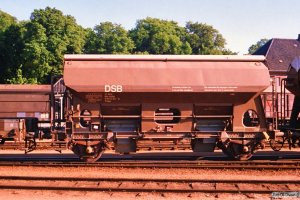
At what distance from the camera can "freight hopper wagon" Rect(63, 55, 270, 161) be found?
46.7 feet

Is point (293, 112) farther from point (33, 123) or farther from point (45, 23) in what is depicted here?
point (45, 23)

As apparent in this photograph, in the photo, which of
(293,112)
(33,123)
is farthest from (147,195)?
(293,112)

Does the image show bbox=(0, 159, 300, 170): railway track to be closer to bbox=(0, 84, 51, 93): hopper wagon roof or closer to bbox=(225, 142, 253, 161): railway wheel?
bbox=(225, 142, 253, 161): railway wheel

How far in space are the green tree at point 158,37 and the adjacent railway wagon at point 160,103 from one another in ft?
182

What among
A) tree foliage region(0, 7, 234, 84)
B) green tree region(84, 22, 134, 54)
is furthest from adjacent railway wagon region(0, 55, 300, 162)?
green tree region(84, 22, 134, 54)

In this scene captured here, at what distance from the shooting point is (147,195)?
1066 cm

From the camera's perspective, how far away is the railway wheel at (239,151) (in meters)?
15.0

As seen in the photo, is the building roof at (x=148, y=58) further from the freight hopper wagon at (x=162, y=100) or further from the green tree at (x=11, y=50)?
the green tree at (x=11, y=50)

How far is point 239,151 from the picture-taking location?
1517 centimetres

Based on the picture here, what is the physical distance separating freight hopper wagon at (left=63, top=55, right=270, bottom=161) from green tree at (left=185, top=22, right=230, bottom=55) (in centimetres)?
6563

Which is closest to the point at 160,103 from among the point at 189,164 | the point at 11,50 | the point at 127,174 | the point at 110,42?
the point at 189,164

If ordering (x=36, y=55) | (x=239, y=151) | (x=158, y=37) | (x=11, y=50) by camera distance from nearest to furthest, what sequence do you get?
(x=239, y=151) → (x=36, y=55) → (x=11, y=50) → (x=158, y=37)

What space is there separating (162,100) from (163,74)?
102cm

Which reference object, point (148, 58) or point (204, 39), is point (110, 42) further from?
point (148, 58)
